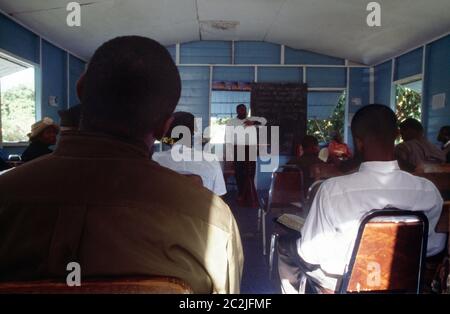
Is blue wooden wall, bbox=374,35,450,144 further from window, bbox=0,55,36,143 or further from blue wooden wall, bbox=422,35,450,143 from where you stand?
window, bbox=0,55,36,143

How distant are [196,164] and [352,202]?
1481 mm

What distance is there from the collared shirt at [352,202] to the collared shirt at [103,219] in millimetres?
922

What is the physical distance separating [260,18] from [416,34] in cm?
242

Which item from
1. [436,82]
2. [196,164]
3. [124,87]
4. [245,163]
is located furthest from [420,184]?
[436,82]

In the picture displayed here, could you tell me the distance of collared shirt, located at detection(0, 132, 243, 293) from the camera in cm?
66

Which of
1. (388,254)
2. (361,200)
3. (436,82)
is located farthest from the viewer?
(436,82)

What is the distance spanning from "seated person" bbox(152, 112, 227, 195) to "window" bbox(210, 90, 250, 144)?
485 cm

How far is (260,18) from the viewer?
6.24 meters

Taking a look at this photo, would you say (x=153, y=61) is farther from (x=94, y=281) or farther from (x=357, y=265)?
(x=357, y=265)

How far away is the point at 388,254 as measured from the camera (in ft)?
4.51

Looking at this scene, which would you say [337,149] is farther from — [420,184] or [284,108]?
[420,184]

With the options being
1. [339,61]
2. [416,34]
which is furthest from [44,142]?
[339,61]

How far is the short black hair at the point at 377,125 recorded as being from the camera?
5.47 ft

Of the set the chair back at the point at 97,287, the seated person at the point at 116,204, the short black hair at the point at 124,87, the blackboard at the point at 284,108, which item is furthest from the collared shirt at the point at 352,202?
the blackboard at the point at 284,108
